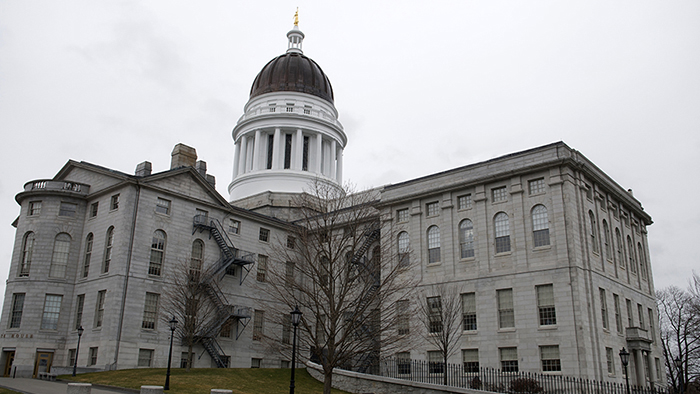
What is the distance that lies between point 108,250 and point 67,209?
5.62 m

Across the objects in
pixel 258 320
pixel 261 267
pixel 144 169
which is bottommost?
pixel 258 320

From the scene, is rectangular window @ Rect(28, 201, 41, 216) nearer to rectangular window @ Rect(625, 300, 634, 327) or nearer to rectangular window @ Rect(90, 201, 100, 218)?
rectangular window @ Rect(90, 201, 100, 218)

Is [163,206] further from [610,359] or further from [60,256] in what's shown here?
[610,359]

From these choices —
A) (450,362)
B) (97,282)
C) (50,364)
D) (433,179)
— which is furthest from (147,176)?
(450,362)

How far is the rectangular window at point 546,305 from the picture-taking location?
36.5m

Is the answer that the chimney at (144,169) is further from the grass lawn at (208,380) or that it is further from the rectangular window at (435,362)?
the rectangular window at (435,362)

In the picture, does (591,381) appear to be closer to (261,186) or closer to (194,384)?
(194,384)

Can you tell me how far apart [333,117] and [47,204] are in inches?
1346

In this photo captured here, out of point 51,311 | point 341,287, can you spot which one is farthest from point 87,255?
point 341,287

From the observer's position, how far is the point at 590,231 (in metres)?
38.9

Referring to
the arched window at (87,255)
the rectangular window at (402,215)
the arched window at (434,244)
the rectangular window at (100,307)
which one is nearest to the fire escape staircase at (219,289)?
the rectangular window at (100,307)

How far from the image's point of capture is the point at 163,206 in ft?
142

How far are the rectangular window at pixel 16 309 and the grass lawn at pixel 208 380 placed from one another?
7016 mm

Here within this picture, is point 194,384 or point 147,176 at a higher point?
point 147,176
